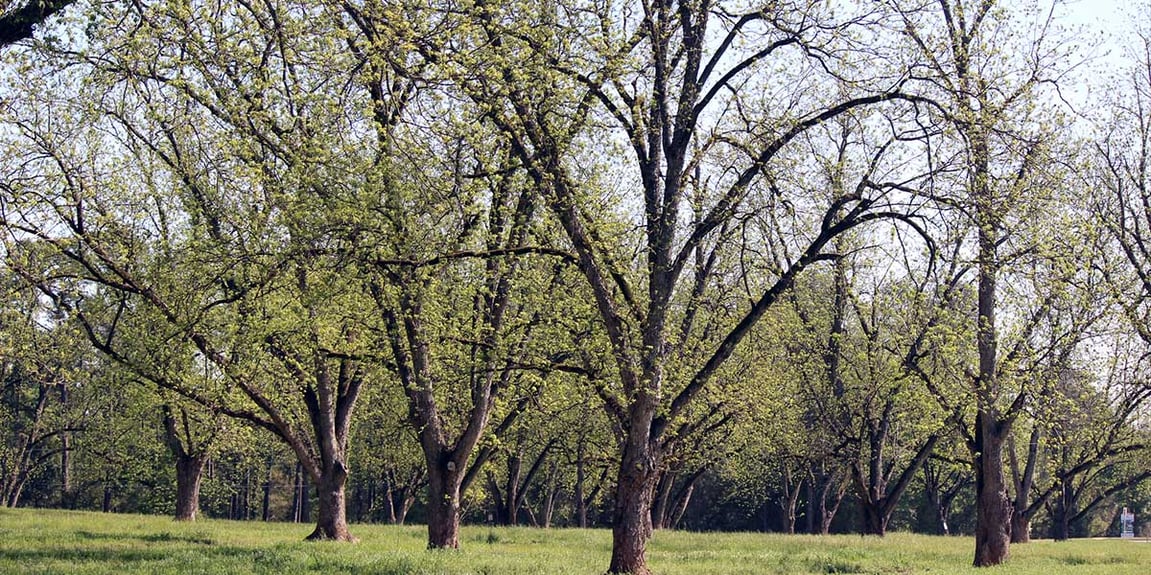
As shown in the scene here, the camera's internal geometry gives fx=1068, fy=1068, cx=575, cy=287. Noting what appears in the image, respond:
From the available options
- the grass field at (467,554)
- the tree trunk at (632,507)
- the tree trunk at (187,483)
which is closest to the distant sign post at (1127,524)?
the grass field at (467,554)

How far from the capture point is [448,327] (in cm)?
1966

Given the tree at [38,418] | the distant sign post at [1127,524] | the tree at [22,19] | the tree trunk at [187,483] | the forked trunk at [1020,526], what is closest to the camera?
the tree at [22,19]

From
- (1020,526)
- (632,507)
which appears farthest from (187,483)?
(1020,526)

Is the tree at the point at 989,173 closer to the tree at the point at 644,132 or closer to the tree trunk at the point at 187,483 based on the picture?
the tree at the point at 644,132

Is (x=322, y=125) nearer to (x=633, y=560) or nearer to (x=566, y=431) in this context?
(x=633, y=560)

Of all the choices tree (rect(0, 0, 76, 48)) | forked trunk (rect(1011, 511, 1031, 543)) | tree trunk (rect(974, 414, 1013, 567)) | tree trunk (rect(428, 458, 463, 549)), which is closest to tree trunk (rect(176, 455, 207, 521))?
tree trunk (rect(428, 458, 463, 549))

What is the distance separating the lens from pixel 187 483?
39.9 m

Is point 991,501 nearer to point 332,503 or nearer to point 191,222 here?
point 332,503

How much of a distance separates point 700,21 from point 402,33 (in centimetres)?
542

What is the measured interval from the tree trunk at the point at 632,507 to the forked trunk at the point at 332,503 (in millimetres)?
11040

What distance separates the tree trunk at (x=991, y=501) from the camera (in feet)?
80.6

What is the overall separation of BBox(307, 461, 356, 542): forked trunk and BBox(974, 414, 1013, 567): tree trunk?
50.4 ft

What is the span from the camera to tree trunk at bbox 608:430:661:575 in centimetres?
1819

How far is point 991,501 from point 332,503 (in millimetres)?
16147
